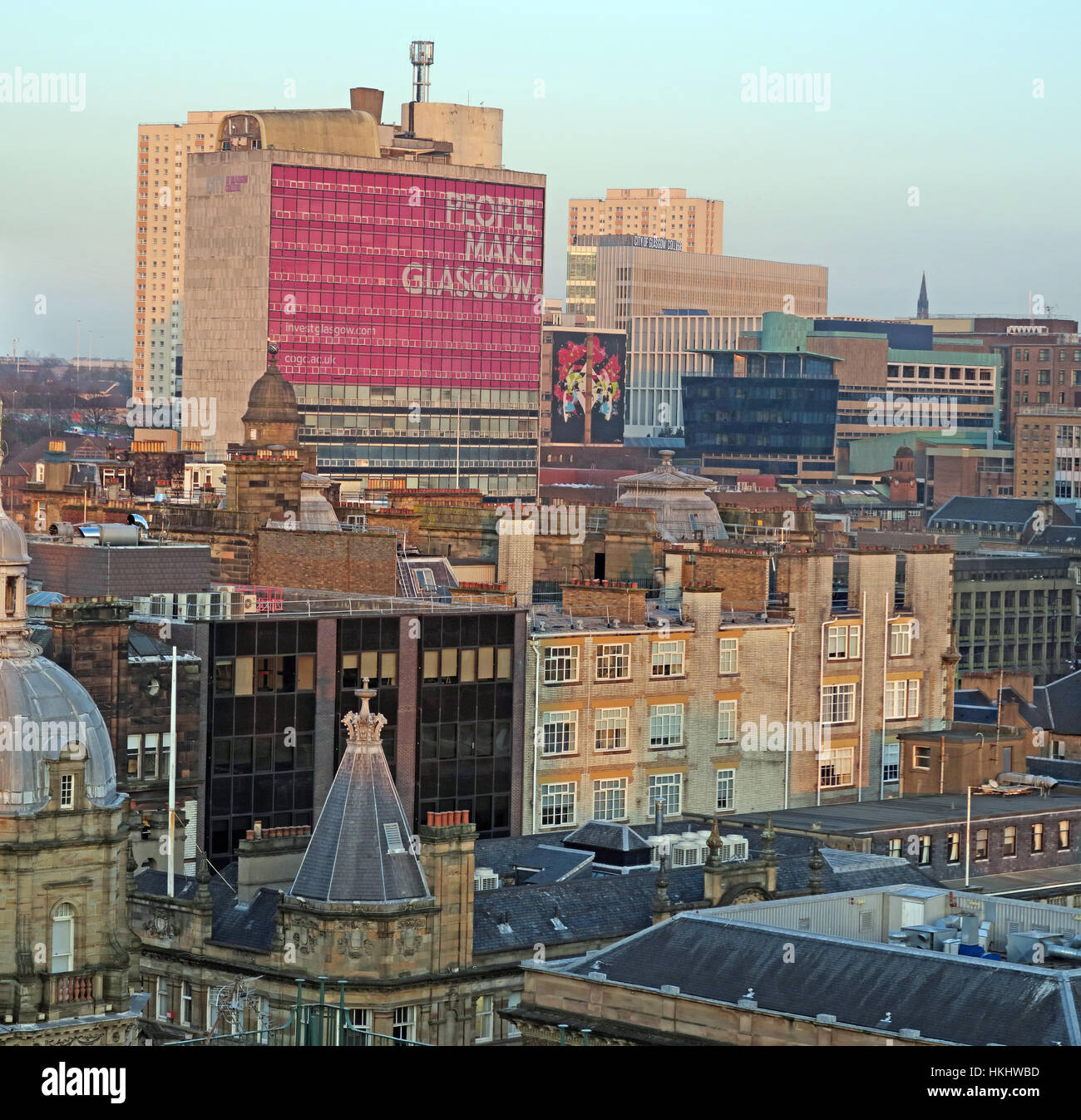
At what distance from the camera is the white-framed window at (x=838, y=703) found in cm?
11444

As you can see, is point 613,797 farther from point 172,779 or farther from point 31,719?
point 31,719

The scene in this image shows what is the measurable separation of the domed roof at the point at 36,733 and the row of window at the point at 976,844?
4101 centimetres

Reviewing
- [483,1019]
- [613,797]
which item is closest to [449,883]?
[483,1019]

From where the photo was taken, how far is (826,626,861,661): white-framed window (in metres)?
114

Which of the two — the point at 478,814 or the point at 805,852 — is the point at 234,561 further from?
the point at 805,852

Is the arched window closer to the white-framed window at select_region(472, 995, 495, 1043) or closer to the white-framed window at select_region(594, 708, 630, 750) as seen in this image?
the white-framed window at select_region(472, 995, 495, 1043)

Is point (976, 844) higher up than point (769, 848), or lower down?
lower down

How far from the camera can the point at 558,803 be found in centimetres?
10388

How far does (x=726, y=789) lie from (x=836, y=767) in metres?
7.42

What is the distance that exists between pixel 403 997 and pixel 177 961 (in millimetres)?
8726

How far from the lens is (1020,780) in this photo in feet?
383

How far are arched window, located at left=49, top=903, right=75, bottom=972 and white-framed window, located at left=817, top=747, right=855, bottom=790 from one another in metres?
50.7

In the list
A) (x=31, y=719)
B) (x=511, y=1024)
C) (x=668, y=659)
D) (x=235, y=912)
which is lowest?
(x=511, y=1024)

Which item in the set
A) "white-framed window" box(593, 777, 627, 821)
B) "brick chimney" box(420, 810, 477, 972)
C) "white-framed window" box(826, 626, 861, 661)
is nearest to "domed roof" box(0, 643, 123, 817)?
"brick chimney" box(420, 810, 477, 972)
